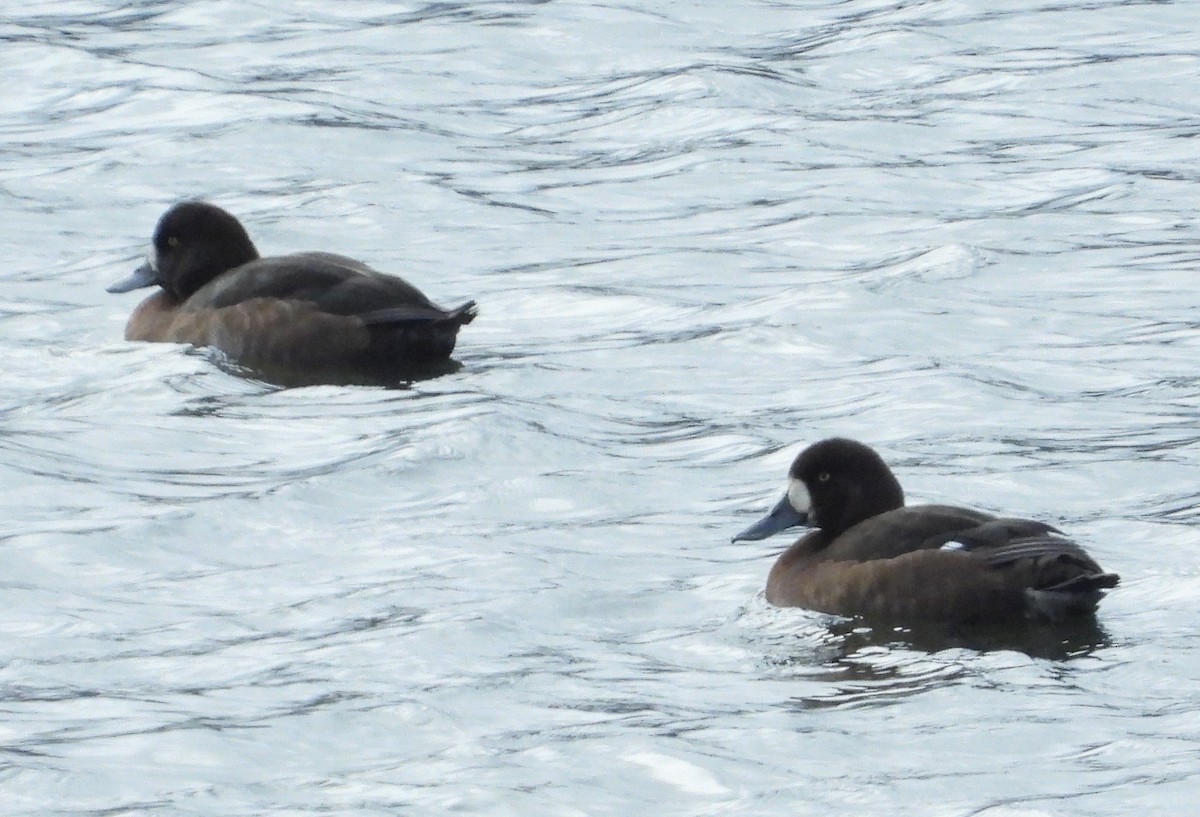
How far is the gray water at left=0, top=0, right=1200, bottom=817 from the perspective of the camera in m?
6.37

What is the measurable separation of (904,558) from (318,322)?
3540 mm

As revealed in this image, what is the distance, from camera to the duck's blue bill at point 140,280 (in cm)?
1110

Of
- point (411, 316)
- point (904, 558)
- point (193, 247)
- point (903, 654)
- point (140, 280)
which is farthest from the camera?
point (140, 280)

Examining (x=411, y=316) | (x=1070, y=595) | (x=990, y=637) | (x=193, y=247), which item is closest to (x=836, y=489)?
(x=990, y=637)

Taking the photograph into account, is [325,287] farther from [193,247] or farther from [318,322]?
[193,247]

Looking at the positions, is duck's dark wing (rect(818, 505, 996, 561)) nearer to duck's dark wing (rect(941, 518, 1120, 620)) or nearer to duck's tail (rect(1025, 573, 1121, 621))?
duck's dark wing (rect(941, 518, 1120, 620))

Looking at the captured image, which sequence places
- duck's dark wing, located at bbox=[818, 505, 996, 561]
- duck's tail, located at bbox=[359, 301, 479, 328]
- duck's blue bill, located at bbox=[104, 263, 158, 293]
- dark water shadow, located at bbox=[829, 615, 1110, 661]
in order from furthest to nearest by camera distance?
duck's blue bill, located at bbox=[104, 263, 158, 293] → duck's tail, located at bbox=[359, 301, 479, 328] → duck's dark wing, located at bbox=[818, 505, 996, 561] → dark water shadow, located at bbox=[829, 615, 1110, 661]

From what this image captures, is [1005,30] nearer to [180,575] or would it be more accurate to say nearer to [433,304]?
[433,304]

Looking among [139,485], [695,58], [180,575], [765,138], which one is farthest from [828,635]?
[695,58]

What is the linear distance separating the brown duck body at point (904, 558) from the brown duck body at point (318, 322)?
2.71 meters

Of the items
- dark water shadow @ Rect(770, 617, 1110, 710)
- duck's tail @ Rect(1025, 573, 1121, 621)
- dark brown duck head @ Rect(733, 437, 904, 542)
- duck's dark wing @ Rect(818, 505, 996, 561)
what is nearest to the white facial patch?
dark brown duck head @ Rect(733, 437, 904, 542)

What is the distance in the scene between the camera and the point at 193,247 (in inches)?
433

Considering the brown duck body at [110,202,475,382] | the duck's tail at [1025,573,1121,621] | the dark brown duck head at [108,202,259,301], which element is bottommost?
the duck's tail at [1025,573,1121,621]

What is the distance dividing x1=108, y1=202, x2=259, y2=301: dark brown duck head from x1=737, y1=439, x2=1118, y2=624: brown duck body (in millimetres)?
3845
